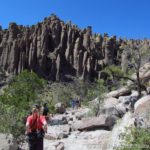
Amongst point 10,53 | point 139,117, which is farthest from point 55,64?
point 139,117

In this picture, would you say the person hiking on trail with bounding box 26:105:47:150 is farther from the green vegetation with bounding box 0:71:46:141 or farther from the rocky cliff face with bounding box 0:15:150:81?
the rocky cliff face with bounding box 0:15:150:81

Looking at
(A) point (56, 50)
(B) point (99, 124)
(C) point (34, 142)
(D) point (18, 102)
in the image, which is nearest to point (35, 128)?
(C) point (34, 142)

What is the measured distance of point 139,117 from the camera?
585 inches

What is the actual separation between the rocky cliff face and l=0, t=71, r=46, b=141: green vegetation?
52481 mm

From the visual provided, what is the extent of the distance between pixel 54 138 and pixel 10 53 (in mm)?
85418

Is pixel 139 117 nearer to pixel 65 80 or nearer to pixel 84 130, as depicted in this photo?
pixel 84 130

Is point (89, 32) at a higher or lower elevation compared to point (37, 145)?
higher

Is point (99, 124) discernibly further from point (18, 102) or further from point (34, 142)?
point (18, 102)

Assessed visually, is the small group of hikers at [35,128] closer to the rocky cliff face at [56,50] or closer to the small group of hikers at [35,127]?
the small group of hikers at [35,127]

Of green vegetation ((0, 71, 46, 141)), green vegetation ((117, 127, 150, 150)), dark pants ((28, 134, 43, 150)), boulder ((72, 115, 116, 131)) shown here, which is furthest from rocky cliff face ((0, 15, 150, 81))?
green vegetation ((117, 127, 150, 150))

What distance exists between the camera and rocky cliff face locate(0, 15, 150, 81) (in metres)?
101

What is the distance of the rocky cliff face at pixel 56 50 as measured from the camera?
331 ft

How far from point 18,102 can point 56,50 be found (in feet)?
242

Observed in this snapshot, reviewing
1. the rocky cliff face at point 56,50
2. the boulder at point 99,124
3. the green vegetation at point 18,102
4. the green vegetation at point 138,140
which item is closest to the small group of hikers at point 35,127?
the green vegetation at point 138,140
